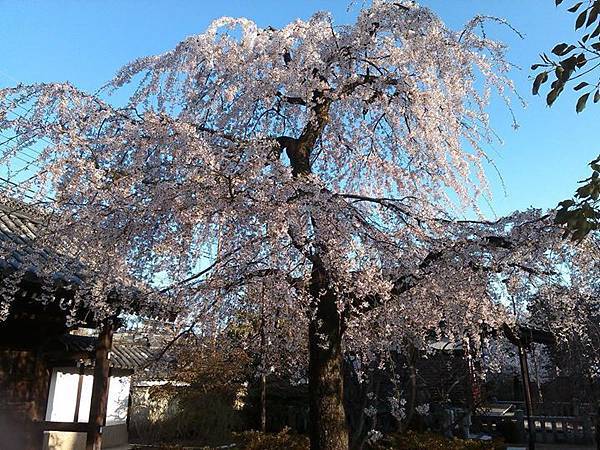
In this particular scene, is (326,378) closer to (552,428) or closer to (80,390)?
(80,390)

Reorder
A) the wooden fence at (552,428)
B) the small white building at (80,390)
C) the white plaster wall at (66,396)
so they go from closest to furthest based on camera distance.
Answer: the small white building at (80,390)
the white plaster wall at (66,396)
the wooden fence at (552,428)

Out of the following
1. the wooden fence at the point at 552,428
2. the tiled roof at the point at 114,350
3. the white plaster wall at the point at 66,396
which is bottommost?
the wooden fence at the point at 552,428

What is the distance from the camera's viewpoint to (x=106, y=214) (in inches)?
165

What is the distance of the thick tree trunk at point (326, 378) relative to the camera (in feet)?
15.4

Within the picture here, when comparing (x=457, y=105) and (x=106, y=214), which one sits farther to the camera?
(x=457, y=105)

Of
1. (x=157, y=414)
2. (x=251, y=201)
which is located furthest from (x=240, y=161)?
(x=157, y=414)

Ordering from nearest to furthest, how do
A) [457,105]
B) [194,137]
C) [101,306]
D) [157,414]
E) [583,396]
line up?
[194,137], [101,306], [457,105], [583,396], [157,414]

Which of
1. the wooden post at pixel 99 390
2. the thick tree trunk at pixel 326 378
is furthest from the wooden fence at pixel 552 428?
the wooden post at pixel 99 390

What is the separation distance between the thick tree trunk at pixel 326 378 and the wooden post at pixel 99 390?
2.65 m

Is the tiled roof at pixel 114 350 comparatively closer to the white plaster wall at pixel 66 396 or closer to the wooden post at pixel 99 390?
the wooden post at pixel 99 390

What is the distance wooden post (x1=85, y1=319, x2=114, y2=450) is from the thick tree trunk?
104 inches

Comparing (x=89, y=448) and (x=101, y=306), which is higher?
(x=101, y=306)

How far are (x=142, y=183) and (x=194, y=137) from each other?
725mm

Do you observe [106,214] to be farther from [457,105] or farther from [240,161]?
[457,105]
